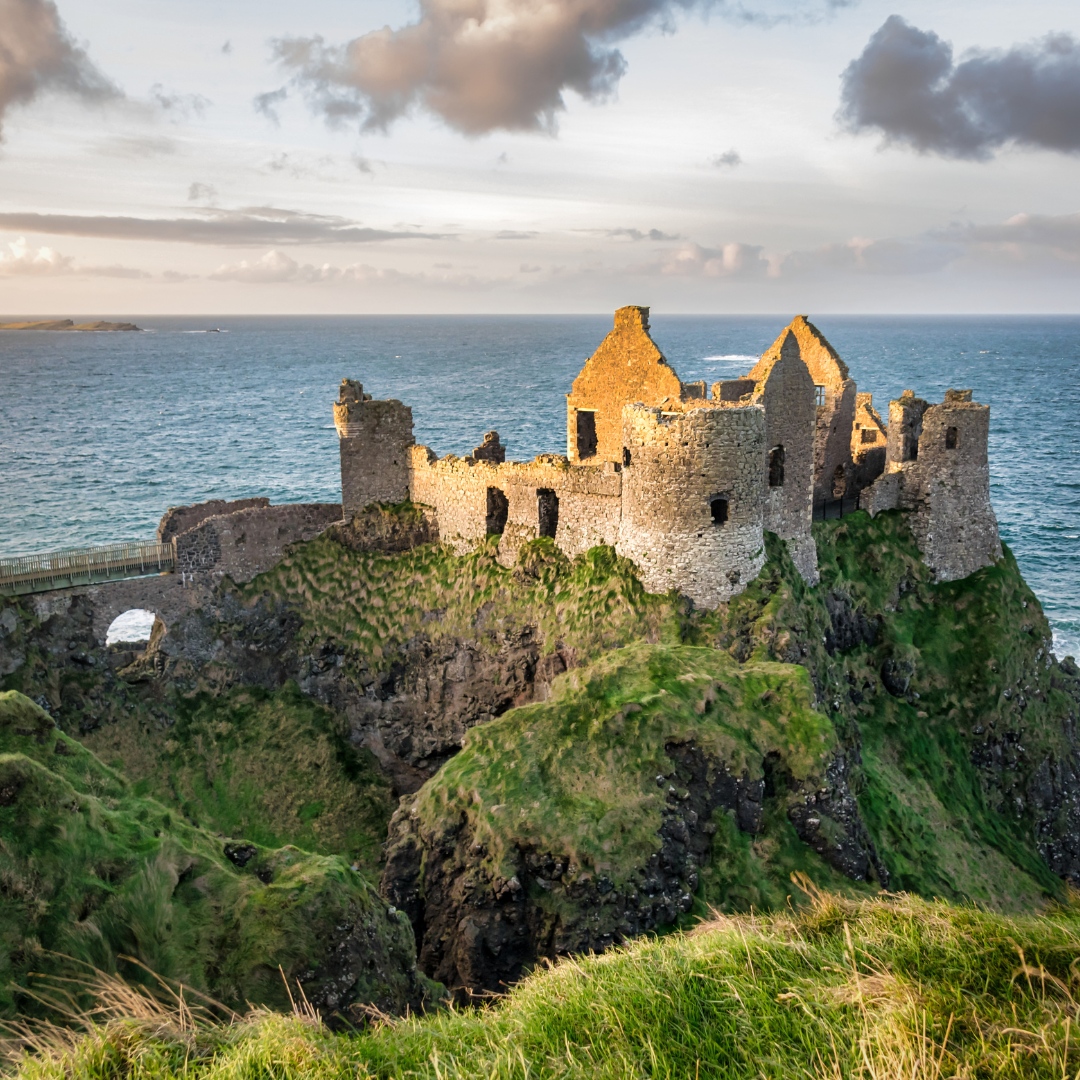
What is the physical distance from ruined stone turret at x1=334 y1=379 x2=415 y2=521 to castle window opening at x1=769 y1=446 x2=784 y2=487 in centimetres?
1332

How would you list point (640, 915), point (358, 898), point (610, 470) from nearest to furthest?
point (358, 898) < point (640, 915) < point (610, 470)

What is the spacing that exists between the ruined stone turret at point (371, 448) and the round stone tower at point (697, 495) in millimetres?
10907

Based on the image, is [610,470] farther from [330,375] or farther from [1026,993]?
[330,375]

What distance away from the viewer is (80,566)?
3238 centimetres

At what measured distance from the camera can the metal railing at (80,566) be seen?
104 feet

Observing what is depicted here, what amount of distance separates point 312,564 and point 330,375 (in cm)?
15685

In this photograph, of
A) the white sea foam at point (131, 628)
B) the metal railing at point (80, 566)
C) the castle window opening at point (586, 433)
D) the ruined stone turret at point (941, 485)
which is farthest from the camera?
the white sea foam at point (131, 628)

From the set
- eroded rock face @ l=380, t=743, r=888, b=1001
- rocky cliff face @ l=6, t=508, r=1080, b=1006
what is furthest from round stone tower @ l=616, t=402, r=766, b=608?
eroded rock face @ l=380, t=743, r=888, b=1001

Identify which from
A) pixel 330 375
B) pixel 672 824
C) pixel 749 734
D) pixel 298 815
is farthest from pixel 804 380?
pixel 330 375

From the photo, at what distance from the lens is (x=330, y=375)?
187 meters

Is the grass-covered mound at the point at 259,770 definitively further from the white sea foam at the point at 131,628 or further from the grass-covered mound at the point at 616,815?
the white sea foam at the point at 131,628

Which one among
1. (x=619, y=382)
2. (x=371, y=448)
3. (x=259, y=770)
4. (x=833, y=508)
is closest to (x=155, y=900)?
(x=259, y=770)

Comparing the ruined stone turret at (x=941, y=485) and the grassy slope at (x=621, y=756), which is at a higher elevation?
the ruined stone turret at (x=941, y=485)

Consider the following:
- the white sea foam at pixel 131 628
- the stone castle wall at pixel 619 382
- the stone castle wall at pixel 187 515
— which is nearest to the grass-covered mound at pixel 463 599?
the stone castle wall at pixel 187 515
